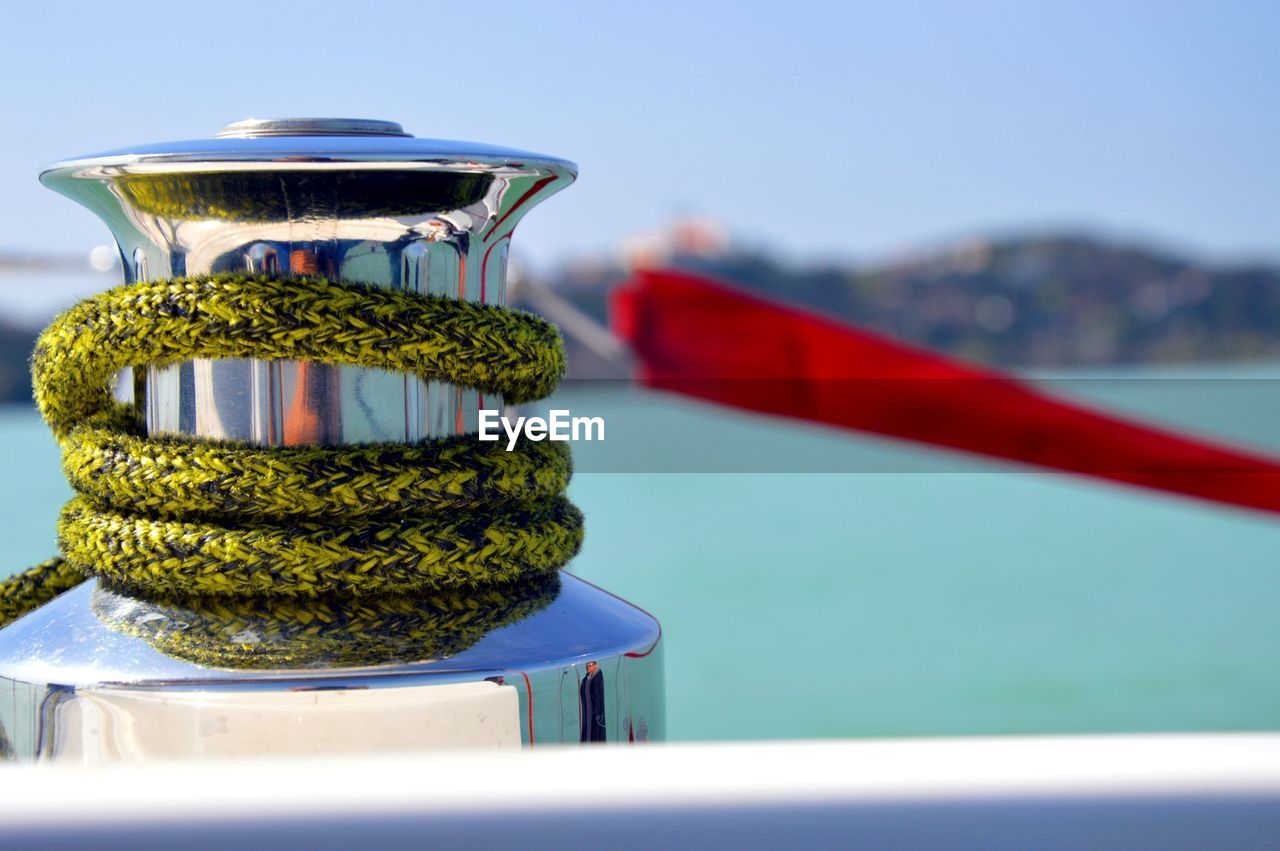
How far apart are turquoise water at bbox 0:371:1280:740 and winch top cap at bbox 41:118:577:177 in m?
0.86

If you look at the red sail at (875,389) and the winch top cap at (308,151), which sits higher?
the winch top cap at (308,151)

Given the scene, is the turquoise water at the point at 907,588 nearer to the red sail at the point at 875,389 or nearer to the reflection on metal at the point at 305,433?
the red sail at the point at 875,389

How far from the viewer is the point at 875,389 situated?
183 cm

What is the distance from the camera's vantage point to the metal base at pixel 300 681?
49 centimetres

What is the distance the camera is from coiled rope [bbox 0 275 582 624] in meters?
0.53

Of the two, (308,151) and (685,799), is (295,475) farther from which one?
(685,799)

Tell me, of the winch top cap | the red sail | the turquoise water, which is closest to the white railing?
the winch top cap

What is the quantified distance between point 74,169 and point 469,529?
0.23 metres

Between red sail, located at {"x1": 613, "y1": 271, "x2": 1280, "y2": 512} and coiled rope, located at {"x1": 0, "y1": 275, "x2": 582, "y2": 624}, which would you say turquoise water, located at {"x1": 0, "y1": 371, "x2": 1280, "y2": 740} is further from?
coiled rope, located at {"x1": 0, "y1": 275, "x2": 582, "y2": 624}

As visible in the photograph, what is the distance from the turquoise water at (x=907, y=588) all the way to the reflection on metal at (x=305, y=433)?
82 cm

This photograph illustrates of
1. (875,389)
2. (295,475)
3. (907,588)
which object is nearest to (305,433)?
(295,475)

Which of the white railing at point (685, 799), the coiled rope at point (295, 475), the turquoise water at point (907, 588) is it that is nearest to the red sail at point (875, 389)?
the turquoise water at point (907, 588)

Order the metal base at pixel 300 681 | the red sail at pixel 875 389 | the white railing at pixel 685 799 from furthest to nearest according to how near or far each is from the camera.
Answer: the red sail at pixel 875 389, the metal base at pixel 300 681, the white railing at pixel 685 799

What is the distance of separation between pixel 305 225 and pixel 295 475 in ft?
0.35
